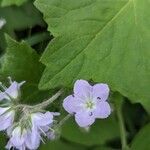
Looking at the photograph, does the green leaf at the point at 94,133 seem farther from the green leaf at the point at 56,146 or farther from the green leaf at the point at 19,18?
the green leaf at the point at 19,18

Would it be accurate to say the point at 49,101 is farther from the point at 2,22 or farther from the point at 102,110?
the point at 2,22

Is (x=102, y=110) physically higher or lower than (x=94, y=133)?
higher

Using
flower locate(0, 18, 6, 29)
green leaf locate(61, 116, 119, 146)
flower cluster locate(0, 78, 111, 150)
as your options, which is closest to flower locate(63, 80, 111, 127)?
flower cluster locate(0, 78, 111, 150)

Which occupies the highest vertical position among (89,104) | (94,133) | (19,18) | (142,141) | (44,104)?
(44,104)

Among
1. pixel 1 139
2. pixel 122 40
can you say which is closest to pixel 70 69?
pixel 122 40

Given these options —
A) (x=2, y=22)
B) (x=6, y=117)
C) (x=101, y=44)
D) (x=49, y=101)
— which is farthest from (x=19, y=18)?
(x=6, y=117)

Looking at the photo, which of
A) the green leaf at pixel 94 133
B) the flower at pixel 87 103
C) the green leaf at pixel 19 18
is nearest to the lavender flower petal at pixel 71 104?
the flower at pixel 87 103
